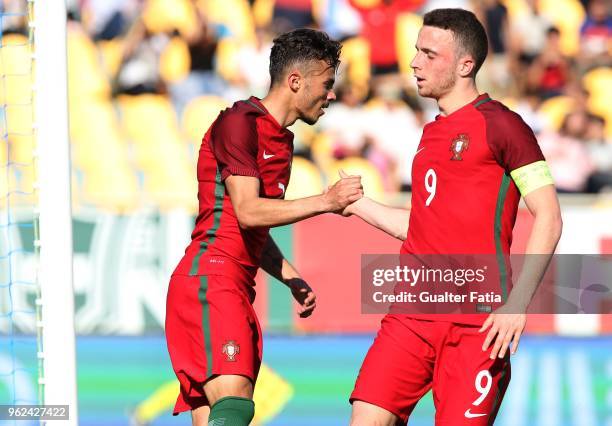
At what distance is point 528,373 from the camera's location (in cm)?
788

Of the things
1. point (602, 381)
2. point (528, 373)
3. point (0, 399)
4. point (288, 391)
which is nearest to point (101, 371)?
point (0, 399)

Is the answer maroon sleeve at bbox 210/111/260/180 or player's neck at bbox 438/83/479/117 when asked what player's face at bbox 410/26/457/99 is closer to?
player's neck at bbox 438/83/479/117

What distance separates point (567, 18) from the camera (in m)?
11.1

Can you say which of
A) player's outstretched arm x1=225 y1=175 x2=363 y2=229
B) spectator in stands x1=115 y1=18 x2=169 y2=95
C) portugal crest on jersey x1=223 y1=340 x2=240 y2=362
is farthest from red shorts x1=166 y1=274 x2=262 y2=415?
spectator in stands x1=115 y1=18 x2=169 y2=95

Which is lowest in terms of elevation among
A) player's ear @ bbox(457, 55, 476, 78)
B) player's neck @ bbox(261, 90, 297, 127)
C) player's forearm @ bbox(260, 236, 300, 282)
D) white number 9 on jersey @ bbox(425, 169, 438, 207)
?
player's forearm @ bbox(260, 236, 300, 282)

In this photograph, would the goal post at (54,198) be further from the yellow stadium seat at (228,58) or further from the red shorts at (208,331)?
the yellow stadium seat at (228,58)

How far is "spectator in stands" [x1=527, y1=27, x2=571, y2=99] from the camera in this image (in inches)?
428

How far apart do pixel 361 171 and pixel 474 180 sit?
6.24 meters

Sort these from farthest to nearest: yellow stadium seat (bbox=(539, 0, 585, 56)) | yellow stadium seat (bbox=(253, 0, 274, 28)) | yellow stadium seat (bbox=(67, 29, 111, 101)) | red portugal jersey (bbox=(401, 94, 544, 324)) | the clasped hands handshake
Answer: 1. yellow stadium seat (bbox=(253, 0, 274, 28))
2. yellow stadium seat (bbox=(67, 29, 111, 101))
3. yellow stadium seat (bbox=(539, 0, 585, 56))
4. the clasped hands handshake
5. red portugal jersey (bbox=(401, 94, 544, 324))

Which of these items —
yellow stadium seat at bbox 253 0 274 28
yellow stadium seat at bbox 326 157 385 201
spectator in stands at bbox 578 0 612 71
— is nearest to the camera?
yellow stadium seat at bbox 326 157 385 201

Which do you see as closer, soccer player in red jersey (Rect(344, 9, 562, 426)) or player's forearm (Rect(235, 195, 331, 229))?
soccer player in red jersey (Rect(344, 9, 562, 426))

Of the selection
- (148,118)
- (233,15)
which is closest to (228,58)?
(233,15)

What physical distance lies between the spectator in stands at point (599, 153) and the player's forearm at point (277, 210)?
6.42 metres

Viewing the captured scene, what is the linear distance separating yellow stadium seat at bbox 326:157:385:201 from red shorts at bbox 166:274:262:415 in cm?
584
